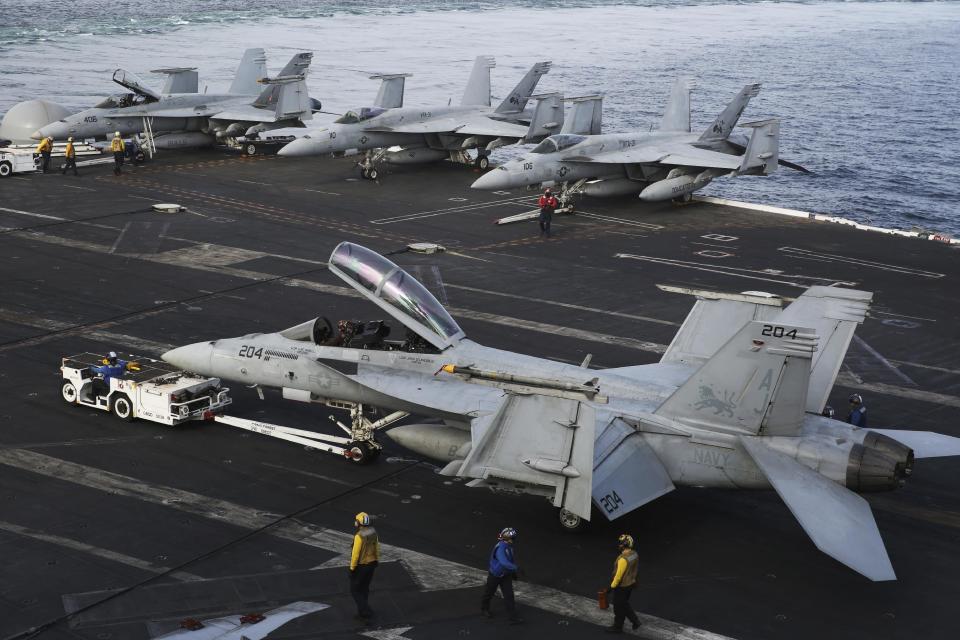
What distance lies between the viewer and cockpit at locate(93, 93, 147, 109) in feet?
168

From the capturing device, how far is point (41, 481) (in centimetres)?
1831

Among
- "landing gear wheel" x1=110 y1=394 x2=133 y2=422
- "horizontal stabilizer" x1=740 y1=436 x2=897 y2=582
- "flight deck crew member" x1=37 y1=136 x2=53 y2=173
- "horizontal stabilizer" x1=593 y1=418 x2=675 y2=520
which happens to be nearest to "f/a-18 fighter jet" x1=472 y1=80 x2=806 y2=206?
"flight deck crew member" x1=37 y1=136 x2=53 y2=173

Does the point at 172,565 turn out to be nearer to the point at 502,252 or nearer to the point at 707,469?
the point at 707,469

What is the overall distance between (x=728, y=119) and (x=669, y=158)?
528 cm

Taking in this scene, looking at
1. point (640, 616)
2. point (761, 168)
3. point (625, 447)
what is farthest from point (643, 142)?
point (640, 616)

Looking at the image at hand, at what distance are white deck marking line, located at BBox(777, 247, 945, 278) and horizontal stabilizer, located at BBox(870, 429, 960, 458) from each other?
18856 millimetres

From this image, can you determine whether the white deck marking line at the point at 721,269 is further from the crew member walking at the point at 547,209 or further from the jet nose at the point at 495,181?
the jet nose at the point at 495,181

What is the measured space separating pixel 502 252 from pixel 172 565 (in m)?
21.8

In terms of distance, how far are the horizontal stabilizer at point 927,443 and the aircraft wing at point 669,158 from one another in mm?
26554

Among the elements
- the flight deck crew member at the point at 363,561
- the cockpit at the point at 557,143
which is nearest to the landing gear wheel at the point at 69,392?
the flight deck crew member at the point at 363,561

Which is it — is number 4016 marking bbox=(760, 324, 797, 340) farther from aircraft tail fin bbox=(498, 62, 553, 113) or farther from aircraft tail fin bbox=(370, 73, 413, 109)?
aircraft tail fin bbox=(370, 73, 413, 109)

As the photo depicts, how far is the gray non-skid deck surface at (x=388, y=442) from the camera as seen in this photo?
15.1 metres

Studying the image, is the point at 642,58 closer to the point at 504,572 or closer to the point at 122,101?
the point at 122,101

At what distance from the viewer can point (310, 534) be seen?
16.8 metres
